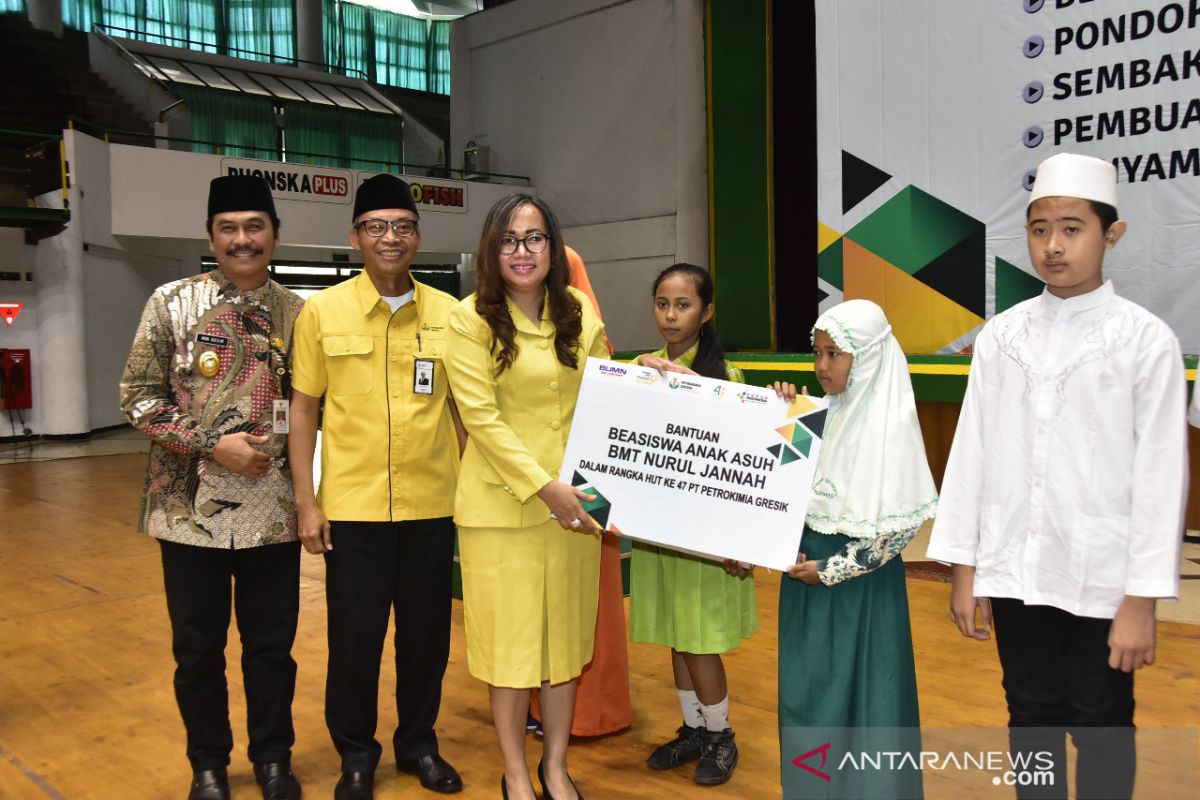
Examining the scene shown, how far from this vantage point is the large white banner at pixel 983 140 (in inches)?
263

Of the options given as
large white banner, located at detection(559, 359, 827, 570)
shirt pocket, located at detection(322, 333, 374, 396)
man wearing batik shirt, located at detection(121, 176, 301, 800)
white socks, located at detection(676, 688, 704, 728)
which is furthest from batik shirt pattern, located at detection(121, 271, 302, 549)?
white socks, located at detection(676, 688, 704, 728)

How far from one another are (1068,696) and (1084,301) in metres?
0.77

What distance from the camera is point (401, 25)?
21719 millimetres

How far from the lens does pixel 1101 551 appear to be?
1720 mm

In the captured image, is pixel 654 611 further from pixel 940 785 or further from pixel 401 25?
pixel 401 25

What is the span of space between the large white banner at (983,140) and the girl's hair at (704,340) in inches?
215

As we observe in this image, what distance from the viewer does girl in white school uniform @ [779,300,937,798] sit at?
2055 millimetres

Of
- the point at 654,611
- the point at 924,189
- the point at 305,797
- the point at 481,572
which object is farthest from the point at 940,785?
the point at 924,189

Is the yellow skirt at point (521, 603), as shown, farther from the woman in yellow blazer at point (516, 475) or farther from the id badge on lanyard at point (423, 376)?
the id badge on lanyard at point (423, 376)

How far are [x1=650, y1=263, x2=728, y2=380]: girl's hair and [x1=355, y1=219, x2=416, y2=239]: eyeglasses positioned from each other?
73 centimetres

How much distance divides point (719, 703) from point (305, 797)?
1.22m

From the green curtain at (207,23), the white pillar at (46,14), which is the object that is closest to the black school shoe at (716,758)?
the white pillar at (46,14)

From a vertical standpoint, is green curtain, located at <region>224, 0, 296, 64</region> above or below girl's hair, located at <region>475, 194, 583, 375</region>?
above

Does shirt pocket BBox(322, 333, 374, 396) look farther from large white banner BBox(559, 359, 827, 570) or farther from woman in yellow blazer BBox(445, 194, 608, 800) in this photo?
large white banner BBox(559, 359, 827, 570)
